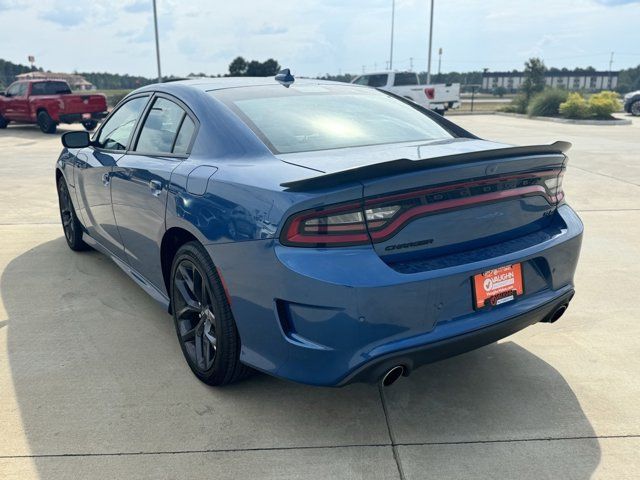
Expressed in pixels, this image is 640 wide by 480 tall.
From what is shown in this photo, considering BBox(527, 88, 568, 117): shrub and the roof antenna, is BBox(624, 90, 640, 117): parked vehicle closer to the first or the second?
BBox(527, 88, 568, 117): shrub

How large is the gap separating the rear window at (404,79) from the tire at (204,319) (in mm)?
21353

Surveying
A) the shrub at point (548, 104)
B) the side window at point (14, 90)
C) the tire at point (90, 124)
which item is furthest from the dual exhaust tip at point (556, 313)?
the shrub at point (548, 104)

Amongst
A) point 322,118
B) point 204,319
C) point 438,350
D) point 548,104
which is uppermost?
point 322,118

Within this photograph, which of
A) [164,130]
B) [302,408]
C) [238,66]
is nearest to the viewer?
[302,408]

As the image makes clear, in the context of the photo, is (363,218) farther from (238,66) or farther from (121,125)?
(238,66)

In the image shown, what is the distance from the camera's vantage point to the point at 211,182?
277 centimetres

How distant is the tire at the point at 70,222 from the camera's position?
5277 millimetres

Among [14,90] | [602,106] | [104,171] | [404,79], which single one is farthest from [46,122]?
[602,106]

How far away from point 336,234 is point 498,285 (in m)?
0.80

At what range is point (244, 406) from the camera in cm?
291

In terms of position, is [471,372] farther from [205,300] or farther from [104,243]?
[104,243]

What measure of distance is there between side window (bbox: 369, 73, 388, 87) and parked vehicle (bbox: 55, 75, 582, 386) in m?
20.6

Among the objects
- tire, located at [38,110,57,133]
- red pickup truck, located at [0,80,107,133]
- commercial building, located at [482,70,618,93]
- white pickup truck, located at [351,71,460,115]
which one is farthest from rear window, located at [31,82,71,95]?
commercial building, located at [482,70,618,93]

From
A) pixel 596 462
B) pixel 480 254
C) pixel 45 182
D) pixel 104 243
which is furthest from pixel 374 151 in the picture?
pixel 45 182
